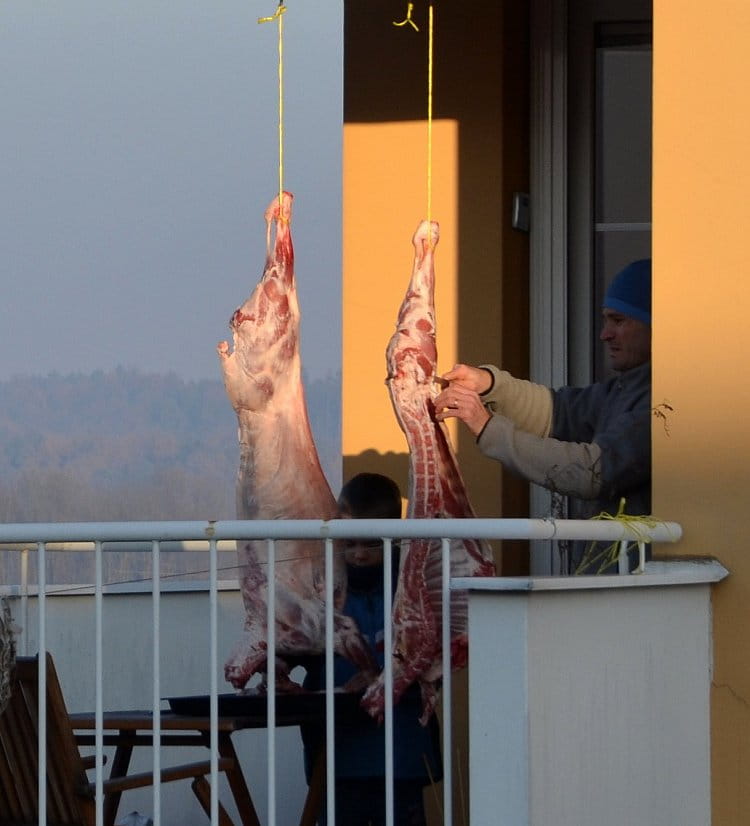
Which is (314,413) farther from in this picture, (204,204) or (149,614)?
(204,204)

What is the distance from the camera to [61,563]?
774 centimetres

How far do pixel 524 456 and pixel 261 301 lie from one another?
807 millimetres

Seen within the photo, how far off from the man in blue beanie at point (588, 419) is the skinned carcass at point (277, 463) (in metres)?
0.39

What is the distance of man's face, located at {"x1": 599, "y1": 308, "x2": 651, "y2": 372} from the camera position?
15.6 feet

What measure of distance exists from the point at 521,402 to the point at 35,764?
1644 millimetres

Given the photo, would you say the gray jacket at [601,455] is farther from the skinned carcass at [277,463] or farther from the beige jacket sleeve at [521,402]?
the skinned carcass at [277,463]

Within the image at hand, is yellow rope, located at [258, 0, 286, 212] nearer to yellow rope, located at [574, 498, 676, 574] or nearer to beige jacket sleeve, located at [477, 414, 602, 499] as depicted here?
beige jacket sleeve, located at [477, 414, 602, 499]

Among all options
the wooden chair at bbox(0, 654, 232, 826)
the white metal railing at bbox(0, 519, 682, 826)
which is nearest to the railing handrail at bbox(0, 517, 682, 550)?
the white metal railing at bbox(0, 519, 682, 826)

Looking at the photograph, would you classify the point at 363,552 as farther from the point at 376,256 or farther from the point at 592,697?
the point at 376,256

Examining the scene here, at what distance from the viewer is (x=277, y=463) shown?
15.6ft

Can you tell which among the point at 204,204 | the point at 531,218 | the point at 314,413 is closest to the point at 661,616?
the point at 314,413

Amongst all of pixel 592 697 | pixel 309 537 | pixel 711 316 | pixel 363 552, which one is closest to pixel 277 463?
pixel 363 552

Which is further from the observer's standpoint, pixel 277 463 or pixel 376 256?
pixel 376 256

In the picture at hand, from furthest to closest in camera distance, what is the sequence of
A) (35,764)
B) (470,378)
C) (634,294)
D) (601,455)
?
(470,378), (634,294), (601,455), (35,764)
